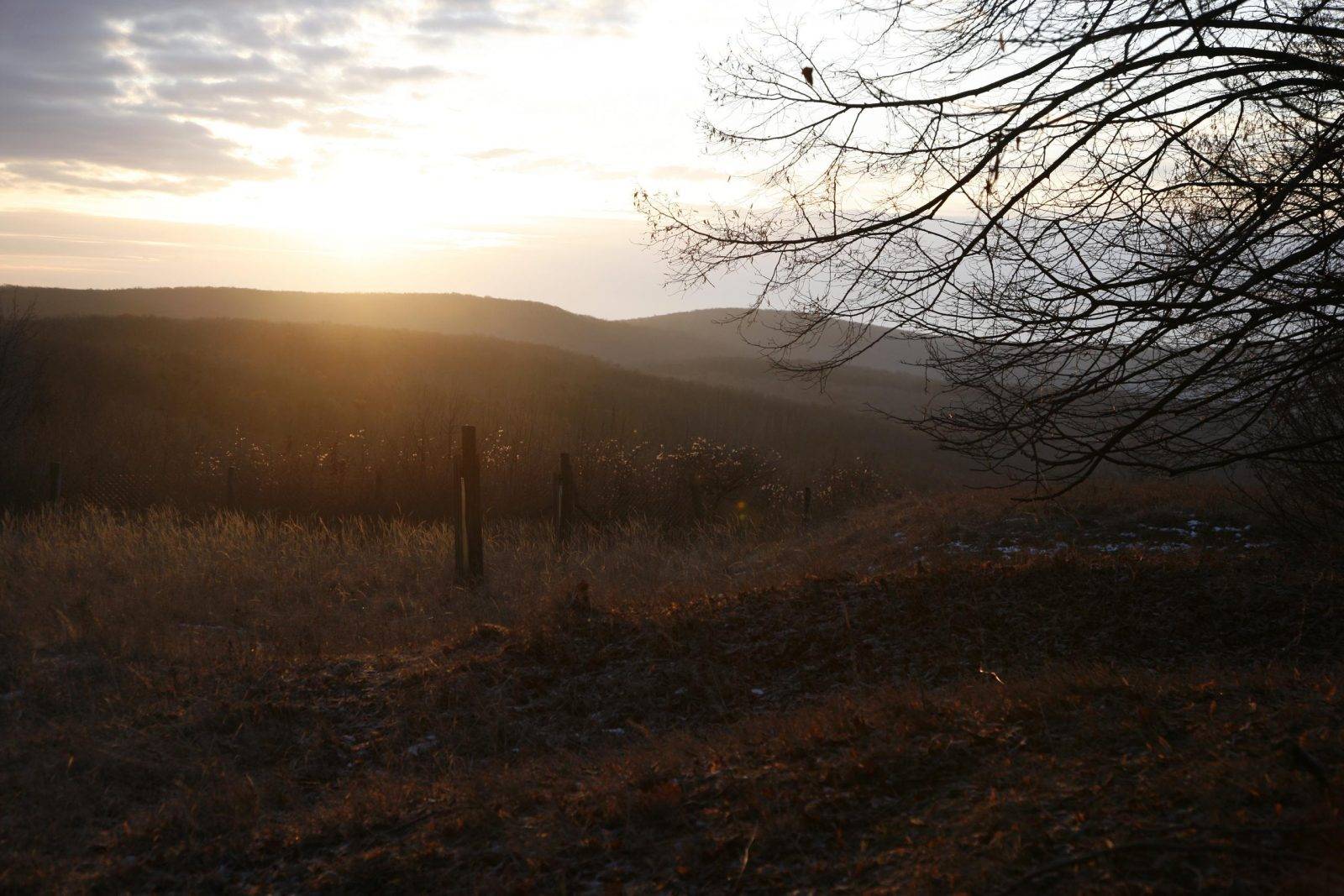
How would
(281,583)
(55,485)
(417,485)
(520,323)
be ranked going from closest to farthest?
1. (281,583)
2. (55,485)
3. (417,485)
4. (520,323)

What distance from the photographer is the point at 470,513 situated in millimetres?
9930

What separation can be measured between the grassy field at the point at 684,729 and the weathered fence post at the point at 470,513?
0.40 meters

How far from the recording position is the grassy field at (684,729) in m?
3.06

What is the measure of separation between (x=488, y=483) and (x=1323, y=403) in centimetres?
1379

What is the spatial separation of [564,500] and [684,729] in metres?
8.44

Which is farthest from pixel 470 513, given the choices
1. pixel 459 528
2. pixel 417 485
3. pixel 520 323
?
pixel 520 323

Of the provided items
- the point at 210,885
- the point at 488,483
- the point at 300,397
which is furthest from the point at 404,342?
the point at 210,885

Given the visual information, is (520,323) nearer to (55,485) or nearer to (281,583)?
(55,485)

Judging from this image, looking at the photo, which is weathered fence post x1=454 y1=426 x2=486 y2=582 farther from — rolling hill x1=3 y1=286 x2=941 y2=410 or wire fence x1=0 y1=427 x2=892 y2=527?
rolling hill x1=3 y1=286 x2=941 y2=410

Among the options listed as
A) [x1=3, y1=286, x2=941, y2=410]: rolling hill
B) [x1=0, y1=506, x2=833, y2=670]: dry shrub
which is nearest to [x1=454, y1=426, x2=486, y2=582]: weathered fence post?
[x1=0, y1=506, x2=833, y2=670]: dry shrub

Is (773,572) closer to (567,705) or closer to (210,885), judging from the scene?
(567,705)

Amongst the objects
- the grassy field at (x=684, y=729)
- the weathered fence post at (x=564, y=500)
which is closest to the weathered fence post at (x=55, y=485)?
the grassy field at (x=684, y=729)

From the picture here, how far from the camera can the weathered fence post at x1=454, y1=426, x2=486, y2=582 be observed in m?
9.88

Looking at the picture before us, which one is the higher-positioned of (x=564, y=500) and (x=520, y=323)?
(x=520, y=323)
